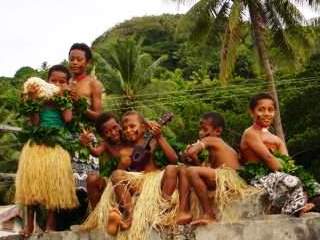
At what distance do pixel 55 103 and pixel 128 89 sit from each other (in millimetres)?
27903

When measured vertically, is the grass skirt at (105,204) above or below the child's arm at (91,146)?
below

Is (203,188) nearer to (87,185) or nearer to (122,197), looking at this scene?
(122,197)

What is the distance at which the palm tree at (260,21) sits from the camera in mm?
24531

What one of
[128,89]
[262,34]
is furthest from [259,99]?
[128,89]

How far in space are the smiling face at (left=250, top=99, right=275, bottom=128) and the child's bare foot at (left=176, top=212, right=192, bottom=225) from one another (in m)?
1.02

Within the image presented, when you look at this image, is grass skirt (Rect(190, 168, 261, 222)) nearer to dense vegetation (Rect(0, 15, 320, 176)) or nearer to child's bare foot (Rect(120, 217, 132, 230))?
child's bare foot (Rect(120, 217, 132, 230))

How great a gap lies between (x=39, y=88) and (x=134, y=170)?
1.01 m

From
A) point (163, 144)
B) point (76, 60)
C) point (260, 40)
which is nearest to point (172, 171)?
point (163, 144)

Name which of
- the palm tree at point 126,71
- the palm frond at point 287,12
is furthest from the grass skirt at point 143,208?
the palm tree at point 126,71

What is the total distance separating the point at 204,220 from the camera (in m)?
5.51

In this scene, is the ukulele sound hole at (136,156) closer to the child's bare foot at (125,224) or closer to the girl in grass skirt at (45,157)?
the girl in grass skirt at (45,157)

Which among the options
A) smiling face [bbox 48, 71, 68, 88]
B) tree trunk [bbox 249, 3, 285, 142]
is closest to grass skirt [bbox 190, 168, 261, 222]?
smiling face [bbox 48, 71, 68, 88]

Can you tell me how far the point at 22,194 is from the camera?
638cm

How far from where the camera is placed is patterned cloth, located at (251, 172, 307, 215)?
5.52 m
